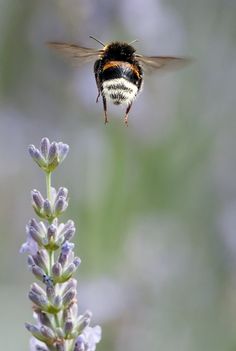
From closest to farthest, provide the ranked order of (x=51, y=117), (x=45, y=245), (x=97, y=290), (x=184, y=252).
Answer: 1. (x=45, y=245)
2. (x=97, y=290)
3. (x=184, y=252)
4. (x=51, y=117)

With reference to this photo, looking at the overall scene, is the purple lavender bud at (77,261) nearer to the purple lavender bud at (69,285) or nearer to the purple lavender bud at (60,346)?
the purple lavender bud at (69,285)

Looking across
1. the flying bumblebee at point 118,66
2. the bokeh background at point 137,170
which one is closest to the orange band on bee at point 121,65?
the flying bumblebee at point 118,66

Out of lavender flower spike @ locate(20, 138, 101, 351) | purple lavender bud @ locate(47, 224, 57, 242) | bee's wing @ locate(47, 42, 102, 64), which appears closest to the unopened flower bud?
lavender flower spike @ locate(20, 138, 101, 351)

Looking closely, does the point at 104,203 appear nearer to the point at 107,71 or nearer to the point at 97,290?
the point at 97,290

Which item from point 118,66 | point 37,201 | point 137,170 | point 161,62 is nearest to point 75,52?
point 118,66

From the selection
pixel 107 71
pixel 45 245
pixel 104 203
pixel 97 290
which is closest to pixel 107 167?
pixel 104 203

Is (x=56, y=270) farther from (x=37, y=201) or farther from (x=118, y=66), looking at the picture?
(x=118, y=66)

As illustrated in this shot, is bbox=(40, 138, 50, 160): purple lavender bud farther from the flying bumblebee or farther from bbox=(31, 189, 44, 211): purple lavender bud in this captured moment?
the flying bumblebee
